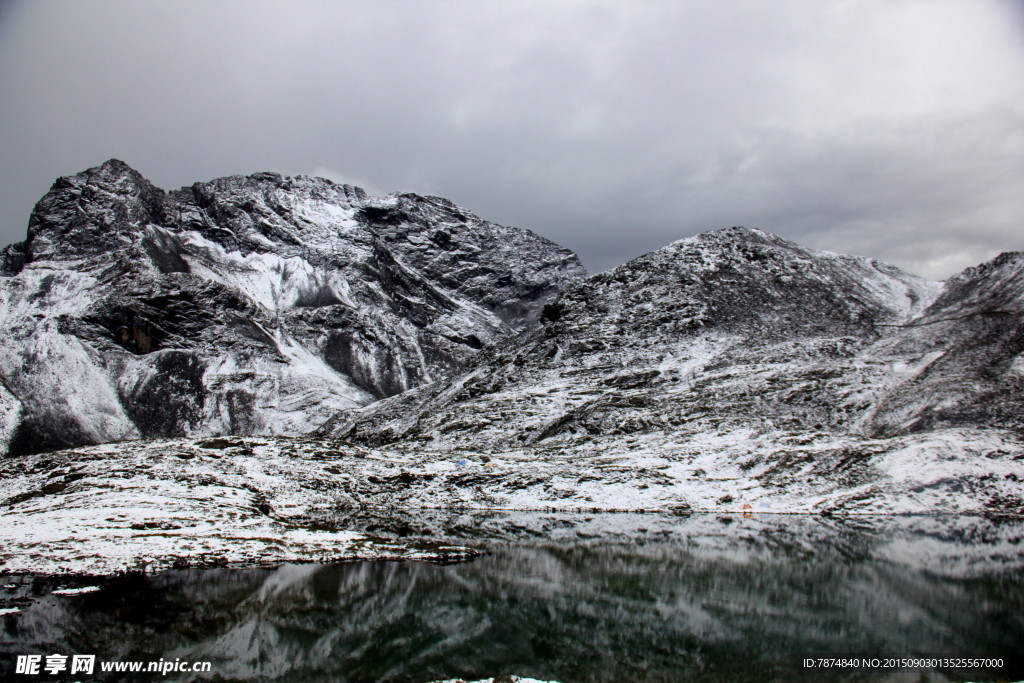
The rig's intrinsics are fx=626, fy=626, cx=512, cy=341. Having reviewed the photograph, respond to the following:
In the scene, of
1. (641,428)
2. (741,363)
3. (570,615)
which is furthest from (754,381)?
(570,615)

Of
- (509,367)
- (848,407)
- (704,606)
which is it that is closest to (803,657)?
(704,606)

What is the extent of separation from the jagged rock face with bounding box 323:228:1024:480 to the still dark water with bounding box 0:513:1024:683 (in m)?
23.0

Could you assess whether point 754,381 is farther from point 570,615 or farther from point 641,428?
point 570,615

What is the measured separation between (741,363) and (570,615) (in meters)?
62.0

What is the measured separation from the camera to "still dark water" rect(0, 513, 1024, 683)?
44.8ft

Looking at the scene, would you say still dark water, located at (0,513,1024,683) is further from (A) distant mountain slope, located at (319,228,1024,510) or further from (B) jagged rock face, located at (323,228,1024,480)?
(B) jagged rock face, located at (323,228,1024,480)

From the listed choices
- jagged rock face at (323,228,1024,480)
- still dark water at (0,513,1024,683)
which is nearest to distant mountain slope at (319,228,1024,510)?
jagged rock face at (323,228,1024,480)

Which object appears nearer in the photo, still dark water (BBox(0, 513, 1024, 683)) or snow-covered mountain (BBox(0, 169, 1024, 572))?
still dark water (BBox(0, 513, 1024, 683))

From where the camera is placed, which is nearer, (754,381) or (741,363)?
(754,381)

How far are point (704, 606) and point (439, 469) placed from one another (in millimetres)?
30499

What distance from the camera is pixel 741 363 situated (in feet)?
242

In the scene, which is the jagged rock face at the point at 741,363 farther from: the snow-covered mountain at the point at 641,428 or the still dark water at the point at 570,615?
the still dark water at the point at 570,615

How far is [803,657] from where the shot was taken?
45.4ft

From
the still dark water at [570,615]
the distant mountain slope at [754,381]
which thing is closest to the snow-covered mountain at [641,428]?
the distant mountain slope at [754,381]
